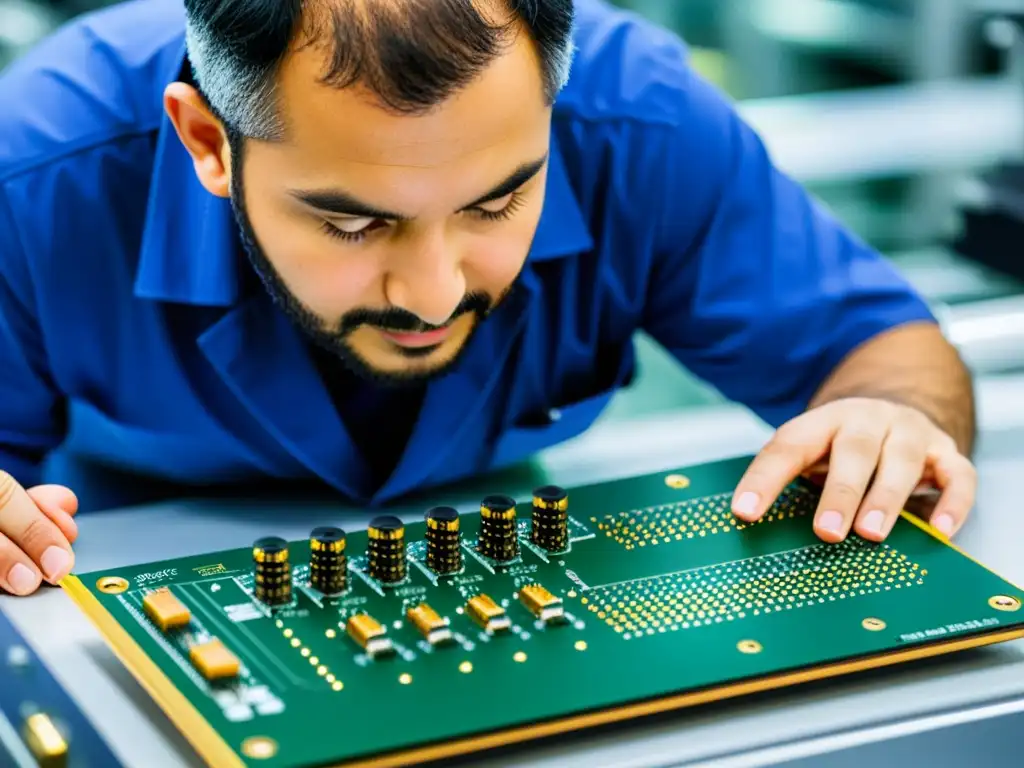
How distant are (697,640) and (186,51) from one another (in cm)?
83

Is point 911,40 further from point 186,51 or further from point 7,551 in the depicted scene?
point 7,551

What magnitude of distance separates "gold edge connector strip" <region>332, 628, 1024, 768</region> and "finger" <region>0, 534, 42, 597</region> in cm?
43

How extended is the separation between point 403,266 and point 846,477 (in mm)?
450

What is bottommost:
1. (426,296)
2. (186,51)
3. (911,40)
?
(911,40)

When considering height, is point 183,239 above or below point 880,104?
above

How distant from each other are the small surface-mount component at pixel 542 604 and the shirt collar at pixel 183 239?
0.55 meters

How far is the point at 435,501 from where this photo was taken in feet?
5.28

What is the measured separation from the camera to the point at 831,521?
141 centimetres

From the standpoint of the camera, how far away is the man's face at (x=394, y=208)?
131 cm

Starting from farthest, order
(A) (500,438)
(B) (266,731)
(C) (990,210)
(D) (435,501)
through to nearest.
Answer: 1. (C) (990,210)
2. (A) (500,438)
3. (D) (435,501)
4. (B) (266,731)

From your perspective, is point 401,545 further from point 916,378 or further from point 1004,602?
point 916,378

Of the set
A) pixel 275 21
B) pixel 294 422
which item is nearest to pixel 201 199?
pixel 294 422

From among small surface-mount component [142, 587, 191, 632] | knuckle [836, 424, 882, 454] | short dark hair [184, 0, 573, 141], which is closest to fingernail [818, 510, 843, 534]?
knuckle [836, 424, 882, 454]

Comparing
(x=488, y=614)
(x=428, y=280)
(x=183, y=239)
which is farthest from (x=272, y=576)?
(x=183, y=239)
